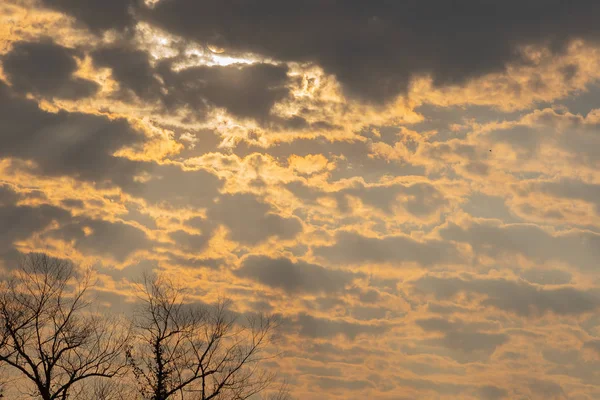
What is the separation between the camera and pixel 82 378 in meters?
34.1

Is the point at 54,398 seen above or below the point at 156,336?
below

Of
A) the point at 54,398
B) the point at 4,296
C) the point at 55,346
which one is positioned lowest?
the point at 54,398

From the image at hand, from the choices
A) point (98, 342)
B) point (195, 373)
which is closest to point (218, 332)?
point (195, 373)

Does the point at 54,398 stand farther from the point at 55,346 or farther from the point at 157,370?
the point at 157,370

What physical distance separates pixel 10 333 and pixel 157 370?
789cm

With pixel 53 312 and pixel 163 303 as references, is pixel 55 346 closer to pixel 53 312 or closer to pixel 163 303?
pixel 53 312

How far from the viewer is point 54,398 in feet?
109

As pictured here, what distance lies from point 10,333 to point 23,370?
1854 millimetres

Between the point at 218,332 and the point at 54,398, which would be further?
the point at 218,332

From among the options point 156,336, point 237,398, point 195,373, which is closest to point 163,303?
point 156,336

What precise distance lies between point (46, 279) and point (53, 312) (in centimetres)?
177

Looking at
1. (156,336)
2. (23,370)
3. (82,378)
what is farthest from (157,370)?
(23,370)

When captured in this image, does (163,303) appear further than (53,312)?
Yes

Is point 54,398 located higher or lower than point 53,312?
lower
